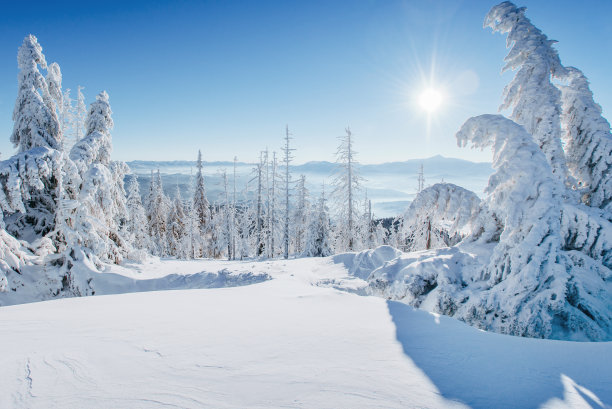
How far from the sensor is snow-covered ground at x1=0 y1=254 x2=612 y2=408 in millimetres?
2168

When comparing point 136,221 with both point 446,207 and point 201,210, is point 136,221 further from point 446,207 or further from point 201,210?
point 446,207

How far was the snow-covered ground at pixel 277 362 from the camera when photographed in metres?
2.17

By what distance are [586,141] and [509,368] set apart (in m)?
10.7

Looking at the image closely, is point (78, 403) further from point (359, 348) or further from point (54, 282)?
point (54, 282)

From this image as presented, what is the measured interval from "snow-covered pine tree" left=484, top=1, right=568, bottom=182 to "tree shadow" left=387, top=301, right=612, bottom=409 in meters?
8.35

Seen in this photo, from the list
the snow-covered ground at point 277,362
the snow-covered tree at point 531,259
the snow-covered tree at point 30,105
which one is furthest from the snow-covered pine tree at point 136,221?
the snow-covered tree at point 531,259

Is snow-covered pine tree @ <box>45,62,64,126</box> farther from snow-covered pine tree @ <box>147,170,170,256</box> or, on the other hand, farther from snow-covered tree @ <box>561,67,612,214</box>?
snow-covered pine tree @ <box>147,170,170,256</box>

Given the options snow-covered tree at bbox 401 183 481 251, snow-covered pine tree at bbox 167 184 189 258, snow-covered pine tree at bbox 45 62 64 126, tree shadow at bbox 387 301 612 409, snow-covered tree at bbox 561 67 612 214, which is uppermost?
snow-covered pine tree at bbox 45 62 64 126

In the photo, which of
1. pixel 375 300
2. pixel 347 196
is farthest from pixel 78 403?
pixel 347 196

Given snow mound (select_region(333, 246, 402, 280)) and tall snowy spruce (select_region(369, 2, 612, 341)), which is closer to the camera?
tall snowy spruce (select_region(369, 2, 612, 341))

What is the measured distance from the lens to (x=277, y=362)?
2773mm

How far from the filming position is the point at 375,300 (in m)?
5.95

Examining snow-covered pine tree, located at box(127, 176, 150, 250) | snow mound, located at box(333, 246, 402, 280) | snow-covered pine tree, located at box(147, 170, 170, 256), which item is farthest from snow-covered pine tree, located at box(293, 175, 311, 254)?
snow-covered pine tree, located at box(147, 170, 170, 256)

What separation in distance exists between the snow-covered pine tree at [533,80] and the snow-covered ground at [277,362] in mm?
8386
